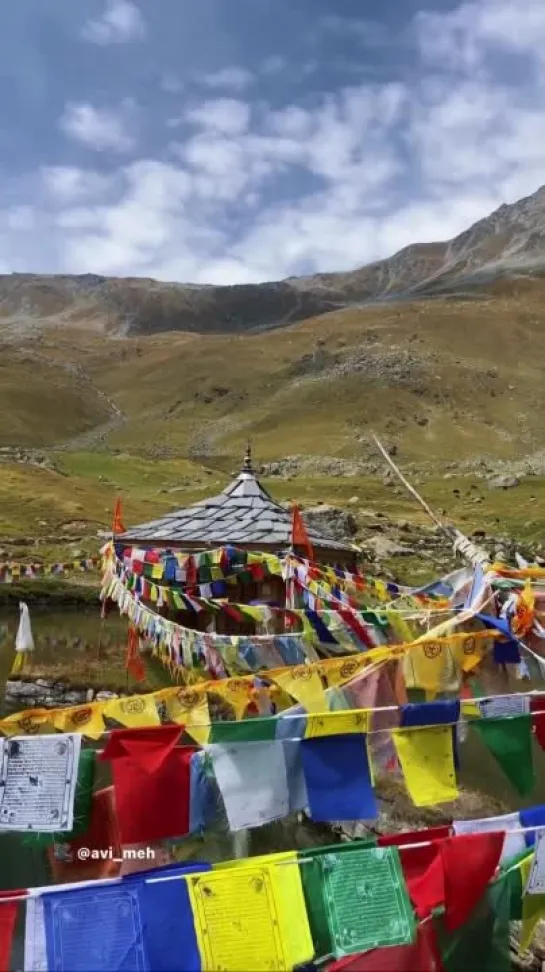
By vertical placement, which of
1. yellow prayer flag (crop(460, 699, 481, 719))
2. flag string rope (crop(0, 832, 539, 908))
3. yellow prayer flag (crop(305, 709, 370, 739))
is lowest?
flag string rope (crop(0, 832, 539, 908))

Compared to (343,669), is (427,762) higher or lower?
lower

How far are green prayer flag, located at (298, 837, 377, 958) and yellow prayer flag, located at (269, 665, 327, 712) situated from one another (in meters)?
2.91

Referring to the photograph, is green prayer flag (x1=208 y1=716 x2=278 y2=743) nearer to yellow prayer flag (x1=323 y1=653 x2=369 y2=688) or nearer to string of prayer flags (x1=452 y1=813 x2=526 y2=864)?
string of prayer flags (x1=452 y1=813 x2=526 y2=864)

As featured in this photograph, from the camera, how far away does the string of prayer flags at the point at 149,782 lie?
7.03 meters

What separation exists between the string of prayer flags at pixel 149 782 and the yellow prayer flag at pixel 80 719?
0.74 meters

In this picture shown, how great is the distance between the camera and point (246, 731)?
7406mm

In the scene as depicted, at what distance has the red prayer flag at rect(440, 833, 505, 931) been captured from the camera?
6.40 m

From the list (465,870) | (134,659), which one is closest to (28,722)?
(465,870)

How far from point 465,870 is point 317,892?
117 centimetres

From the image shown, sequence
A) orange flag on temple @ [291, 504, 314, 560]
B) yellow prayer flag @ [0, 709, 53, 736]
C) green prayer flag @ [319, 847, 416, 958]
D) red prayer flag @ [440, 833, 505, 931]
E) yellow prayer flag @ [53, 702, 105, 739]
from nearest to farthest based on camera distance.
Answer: green prayer flag @ [319, 847, 416, 958] < red prayer flag @ [440, 833, 505, 931] < yellow prayer flag @ [0, 709, 53, 736] < yellow prayer flag @ [53, 702, 105, 739] < orange flag on temple @ [291, 504, 314, 560]

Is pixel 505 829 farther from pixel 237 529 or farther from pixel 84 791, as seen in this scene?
pixel 237 529

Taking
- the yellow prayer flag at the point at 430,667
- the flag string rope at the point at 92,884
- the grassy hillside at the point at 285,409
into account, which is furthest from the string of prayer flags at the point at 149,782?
the grassy hillside at the point at 285,409

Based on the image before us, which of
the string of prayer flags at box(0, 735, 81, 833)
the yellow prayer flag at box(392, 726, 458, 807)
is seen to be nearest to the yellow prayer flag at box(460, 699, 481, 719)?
the yellow prayer flag at box(392, 726, 458, 807)

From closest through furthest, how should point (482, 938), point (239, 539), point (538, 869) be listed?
point (482, 938) < point (538, 869) < point (239, 539)
